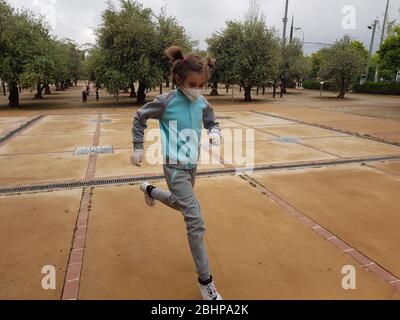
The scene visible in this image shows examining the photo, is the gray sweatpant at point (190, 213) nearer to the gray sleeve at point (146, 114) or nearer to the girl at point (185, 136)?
the girl at point (185, 136)

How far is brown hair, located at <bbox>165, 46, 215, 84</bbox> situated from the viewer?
258cm

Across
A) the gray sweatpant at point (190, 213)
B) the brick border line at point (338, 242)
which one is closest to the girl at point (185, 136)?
the gray sweatpant at point (190, 213)

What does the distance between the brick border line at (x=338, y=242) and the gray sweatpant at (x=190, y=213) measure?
1.61 meters

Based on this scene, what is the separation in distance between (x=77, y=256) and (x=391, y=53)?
66.5 feet

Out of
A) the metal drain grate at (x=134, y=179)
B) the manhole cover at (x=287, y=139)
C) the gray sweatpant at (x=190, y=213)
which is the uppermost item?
the gray sweatpant at (x=190, y=213)

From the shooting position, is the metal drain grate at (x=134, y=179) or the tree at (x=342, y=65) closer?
the metal drain grate at (x=134, y=179)

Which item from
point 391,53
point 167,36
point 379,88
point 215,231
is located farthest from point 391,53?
point 215,231

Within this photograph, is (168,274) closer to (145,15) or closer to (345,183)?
(345,183)

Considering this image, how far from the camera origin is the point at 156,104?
2.69 m

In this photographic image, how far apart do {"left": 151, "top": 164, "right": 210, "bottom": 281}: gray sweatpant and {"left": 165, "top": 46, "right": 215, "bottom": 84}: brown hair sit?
28.8 inches

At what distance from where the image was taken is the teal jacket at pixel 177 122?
2684 mm

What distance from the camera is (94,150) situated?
8156mm

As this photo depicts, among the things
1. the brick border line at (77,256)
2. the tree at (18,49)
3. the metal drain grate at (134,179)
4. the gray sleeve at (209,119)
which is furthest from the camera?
the tree at (18,49)
